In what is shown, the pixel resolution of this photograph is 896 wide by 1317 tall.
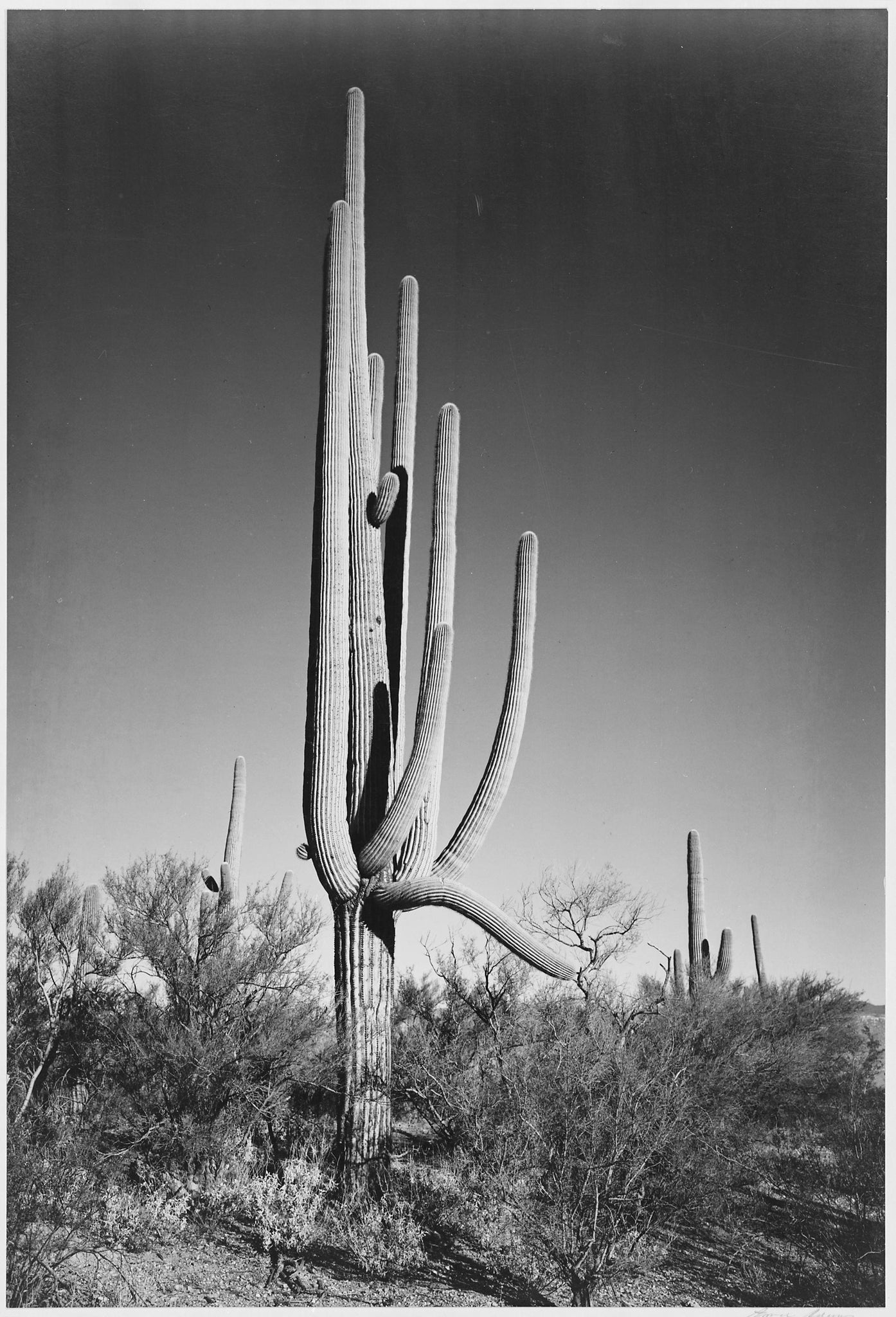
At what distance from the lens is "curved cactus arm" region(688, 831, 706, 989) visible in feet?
53.7

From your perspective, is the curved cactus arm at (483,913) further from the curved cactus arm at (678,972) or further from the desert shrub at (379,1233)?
the curved cactus arm at (678,972)

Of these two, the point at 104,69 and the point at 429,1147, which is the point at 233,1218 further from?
the point at 104,69

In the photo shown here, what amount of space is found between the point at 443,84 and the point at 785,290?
3.54 metres

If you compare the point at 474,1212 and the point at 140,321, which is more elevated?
the point at 140,321

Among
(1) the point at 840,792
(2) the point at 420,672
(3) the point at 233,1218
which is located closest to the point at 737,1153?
(1) the point at 840,792

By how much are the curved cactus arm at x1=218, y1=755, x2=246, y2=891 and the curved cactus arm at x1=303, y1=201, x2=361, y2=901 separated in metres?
4.73

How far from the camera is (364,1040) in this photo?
29.2ft

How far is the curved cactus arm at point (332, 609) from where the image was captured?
29.6 feet

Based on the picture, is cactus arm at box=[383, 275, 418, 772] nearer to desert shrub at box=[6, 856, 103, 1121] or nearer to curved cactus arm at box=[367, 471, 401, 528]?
curved cactus arm at box=[367, 471, 401, 528]

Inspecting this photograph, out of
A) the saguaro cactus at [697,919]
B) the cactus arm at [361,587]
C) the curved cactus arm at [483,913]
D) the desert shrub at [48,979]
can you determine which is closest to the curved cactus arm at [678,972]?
the saguaro cactus at [697,919]

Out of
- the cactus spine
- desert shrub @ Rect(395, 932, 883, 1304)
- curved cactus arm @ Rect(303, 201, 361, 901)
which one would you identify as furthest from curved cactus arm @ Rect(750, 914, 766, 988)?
curved cactus arm @ Rect(303, 201, 361, 901)

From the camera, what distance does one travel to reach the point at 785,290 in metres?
9.24

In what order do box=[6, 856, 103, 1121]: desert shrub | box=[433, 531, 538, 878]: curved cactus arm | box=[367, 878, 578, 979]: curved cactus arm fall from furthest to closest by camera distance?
box=[6, 856, 103, 1121]: desert shrub < box=[433, 531, 538, 878]: curved cactus arm < box=[367, 878, 578, 979]: curved cactus arm

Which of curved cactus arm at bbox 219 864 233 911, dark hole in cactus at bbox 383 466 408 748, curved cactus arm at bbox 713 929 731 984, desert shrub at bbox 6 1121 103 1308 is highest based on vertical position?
dark hole in cactus at bbox 383 466 408 748
